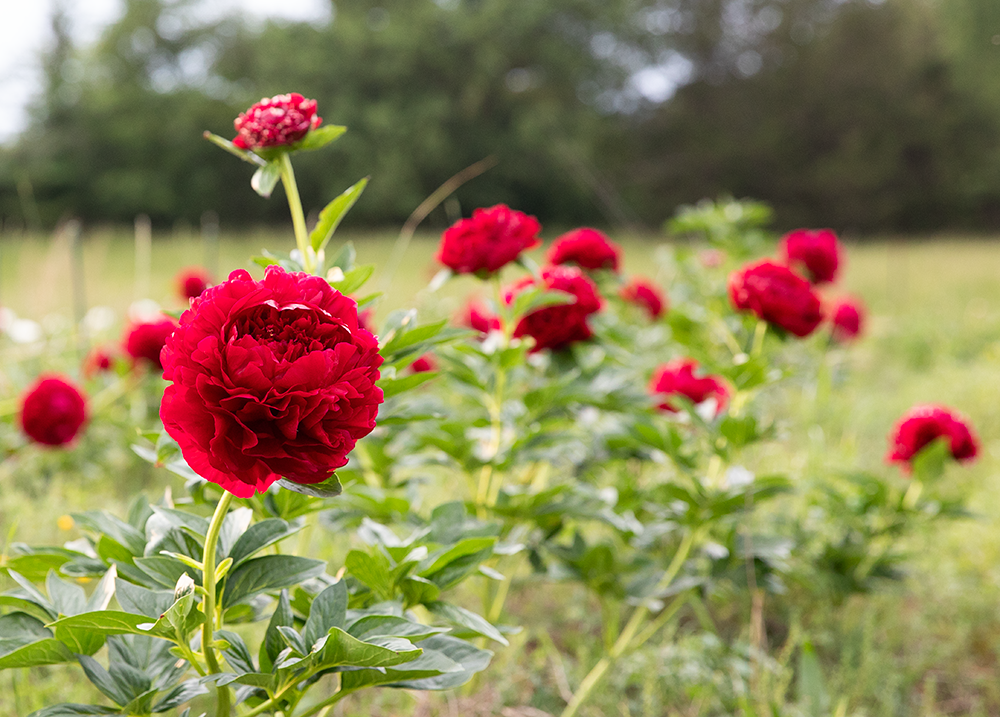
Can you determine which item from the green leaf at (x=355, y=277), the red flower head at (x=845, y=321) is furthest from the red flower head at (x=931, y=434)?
the red flower head at (x=845, y=321)

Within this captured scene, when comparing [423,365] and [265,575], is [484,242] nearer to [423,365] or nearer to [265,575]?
[265,575]

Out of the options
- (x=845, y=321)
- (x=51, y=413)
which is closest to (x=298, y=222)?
(x=51, y=413)

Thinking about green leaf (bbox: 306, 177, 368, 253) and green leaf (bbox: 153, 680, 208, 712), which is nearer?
green leaf (bbox: 153, 680, 208, 712)

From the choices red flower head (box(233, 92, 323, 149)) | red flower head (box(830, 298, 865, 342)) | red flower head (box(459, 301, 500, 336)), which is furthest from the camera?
red flower head (box(830, 298, 865, 342))

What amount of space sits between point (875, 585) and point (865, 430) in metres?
1.42

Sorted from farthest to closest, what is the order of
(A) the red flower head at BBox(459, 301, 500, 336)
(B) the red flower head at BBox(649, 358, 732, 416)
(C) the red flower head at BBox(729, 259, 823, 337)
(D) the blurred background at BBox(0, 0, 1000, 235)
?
(D) the blurred background at BBox(0, 0, 1000, 235)
(A) the red flower head at BBox(459, 301, 500, 336)
(B) the red flower head at BBox(649, 358, 732, 416)
(C) the red flower head at BBox(729, 259, 823, 337)

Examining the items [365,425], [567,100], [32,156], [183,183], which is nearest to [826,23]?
[567,100]

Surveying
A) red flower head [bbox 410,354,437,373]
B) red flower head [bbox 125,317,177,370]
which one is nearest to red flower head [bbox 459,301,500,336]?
red flower head [bbox 410,354,437,373]

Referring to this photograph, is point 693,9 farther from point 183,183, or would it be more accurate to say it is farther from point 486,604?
point 486,604

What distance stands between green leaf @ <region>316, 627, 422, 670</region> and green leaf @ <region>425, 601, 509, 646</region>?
0.14 metres

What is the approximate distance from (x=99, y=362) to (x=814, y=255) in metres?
2.01

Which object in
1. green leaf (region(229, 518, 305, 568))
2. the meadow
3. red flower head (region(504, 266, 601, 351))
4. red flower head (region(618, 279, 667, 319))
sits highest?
red flower head (region(504, 266, 601, 351))

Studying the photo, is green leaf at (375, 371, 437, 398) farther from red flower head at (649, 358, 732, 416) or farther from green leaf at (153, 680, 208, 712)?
red flower head at (649, 358, 732, 416)

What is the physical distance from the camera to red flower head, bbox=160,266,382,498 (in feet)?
1.56
